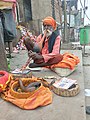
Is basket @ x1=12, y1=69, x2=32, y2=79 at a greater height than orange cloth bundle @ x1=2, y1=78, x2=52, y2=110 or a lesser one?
greater

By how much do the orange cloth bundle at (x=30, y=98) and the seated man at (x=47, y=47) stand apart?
0.87m

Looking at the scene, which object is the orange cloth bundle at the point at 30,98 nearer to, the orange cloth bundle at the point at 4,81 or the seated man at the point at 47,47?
the orange cloth bundle at the point at 4,81

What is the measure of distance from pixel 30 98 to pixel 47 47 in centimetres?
146

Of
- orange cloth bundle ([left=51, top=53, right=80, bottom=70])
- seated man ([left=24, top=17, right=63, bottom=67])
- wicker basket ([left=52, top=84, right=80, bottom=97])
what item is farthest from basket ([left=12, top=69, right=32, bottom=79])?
wicker basket ([left=52, top=84, right=80, bottom=97])

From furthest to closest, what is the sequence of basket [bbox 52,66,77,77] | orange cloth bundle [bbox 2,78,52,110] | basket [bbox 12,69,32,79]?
basket [bbox 52,66,77,77] < basket [bbox 12,69,32,79] < orange cloth bundle [bbox 2,78,52,110]

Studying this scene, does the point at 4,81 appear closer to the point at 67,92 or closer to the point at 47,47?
the point at 67,92

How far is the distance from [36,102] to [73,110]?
17.3 inches

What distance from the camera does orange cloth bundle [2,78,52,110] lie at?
246cm

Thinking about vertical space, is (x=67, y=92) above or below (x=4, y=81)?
below

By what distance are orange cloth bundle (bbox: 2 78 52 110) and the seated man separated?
87 centimetres

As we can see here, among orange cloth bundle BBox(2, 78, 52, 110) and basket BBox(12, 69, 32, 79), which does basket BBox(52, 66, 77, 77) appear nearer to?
basket BBox(12, 69, 32, 79)

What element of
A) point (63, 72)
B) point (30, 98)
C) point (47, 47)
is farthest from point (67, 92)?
point (47, 47)

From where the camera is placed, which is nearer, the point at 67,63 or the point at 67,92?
the point at 67,92

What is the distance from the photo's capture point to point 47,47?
379 cm
